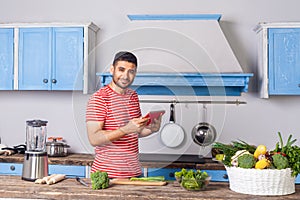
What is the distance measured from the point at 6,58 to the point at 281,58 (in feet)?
8.06

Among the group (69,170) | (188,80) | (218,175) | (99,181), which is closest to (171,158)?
(218,175)

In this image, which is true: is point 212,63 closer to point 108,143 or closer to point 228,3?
point 228,3

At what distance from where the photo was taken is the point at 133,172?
2.47m

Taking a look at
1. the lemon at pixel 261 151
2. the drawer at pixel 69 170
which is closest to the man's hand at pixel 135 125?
the lemon at pixel 261 151

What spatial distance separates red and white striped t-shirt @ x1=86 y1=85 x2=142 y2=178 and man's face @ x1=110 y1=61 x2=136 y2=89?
0.23 feet

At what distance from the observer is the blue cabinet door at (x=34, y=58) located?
393 centimetres

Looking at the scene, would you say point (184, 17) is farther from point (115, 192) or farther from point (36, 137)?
point (115, 192)

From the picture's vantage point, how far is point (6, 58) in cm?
399

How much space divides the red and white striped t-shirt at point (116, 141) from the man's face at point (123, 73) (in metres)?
0.07

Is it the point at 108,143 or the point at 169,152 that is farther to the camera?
the point at 169,152

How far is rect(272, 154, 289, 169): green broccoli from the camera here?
202cm

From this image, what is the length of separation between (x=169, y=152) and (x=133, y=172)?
1.54 m

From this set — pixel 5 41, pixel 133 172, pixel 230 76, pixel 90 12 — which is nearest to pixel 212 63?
pixel 230 76

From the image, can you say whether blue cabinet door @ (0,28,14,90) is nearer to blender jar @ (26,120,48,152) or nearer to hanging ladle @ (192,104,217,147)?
blender jar @ (26,120,48,152)
